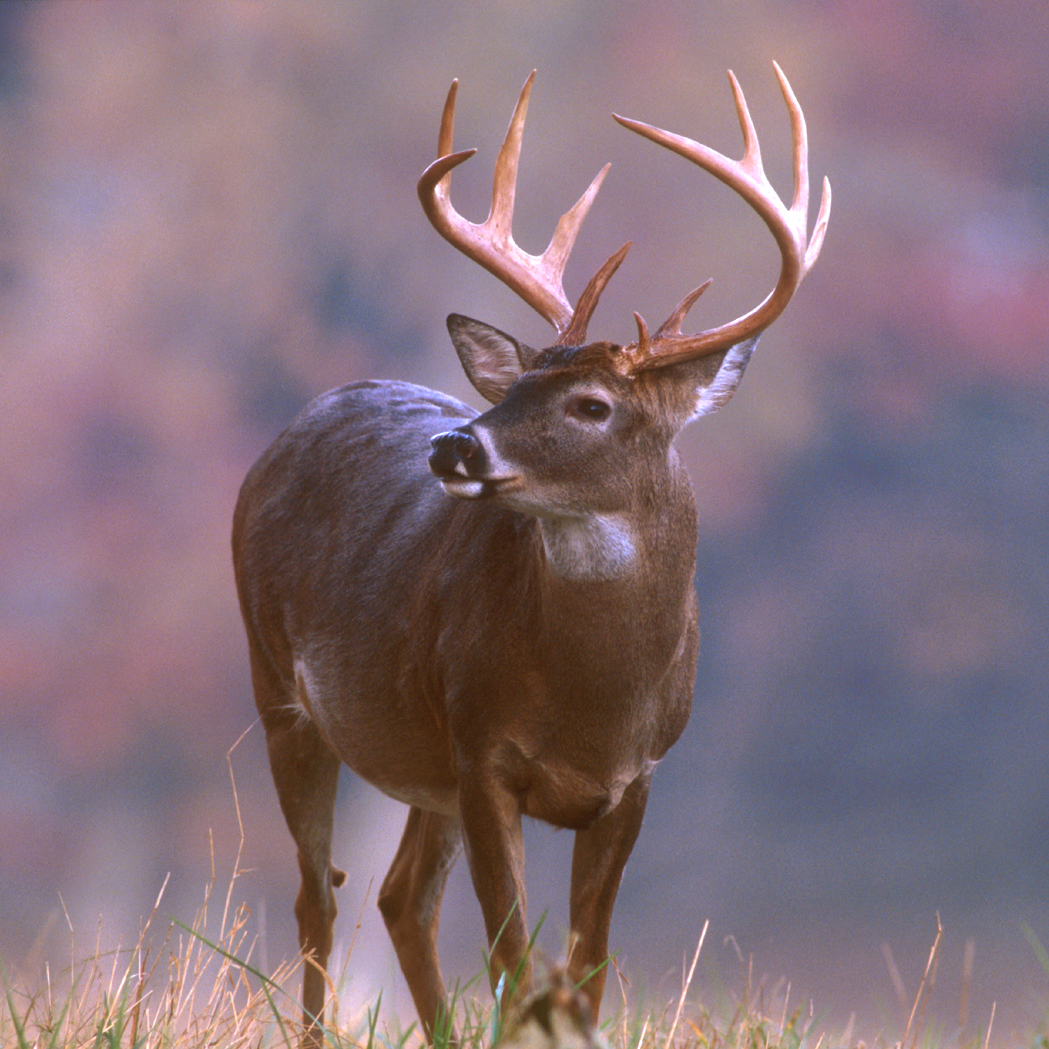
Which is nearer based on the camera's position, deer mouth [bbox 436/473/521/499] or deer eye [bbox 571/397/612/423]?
deer mouth [bbox 436/473/521/499]

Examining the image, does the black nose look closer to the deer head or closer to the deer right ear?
the deer head

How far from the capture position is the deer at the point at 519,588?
3.48 metres

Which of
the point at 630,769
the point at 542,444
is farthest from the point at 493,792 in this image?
the point at 542,444

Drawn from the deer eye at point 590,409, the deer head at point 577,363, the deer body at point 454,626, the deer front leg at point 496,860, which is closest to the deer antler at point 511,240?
the deer head at point 577,363

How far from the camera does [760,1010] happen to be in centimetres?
353

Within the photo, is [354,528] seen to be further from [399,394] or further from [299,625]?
[399,394]

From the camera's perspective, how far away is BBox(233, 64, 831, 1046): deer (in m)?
3.48

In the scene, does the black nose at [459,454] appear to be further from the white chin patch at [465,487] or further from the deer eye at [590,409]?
the deer eye at [590,409]

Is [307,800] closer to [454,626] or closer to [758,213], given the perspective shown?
[454,626]

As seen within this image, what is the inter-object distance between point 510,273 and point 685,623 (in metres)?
1.28

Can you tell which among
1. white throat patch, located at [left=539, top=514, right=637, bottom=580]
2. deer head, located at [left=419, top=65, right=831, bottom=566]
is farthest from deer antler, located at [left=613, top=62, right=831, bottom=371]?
white throat patch, located at [left=539, top=514, right=637, bottom=580]

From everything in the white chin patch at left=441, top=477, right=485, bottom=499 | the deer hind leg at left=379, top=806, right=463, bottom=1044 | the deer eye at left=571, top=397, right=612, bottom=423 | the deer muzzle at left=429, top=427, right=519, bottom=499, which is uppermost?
the deer eye at left=571, top=397, right=612, bottom=423

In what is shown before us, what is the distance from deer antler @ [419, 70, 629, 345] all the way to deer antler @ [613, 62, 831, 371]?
0.98ft

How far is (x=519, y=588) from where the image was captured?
12.0 feet
